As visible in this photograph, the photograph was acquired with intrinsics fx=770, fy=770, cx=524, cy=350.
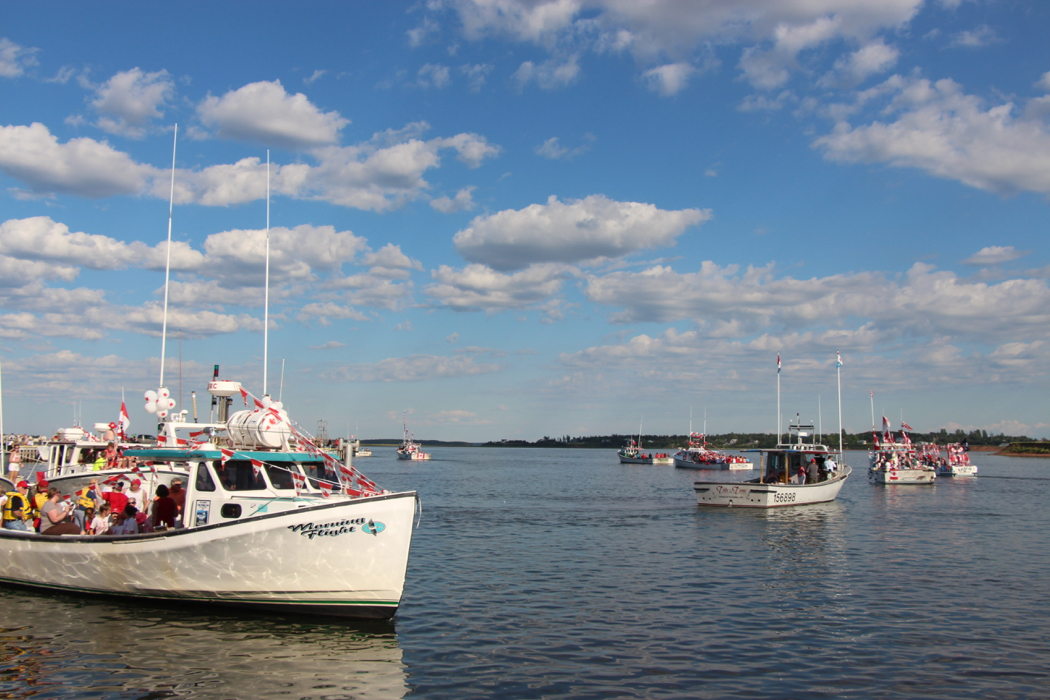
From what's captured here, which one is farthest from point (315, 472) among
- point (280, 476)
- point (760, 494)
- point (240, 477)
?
point (760, 494)

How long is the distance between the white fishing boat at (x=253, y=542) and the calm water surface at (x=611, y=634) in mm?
590

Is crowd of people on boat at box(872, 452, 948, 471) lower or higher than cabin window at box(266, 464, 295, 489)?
lower

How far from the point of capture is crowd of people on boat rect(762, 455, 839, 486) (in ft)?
148

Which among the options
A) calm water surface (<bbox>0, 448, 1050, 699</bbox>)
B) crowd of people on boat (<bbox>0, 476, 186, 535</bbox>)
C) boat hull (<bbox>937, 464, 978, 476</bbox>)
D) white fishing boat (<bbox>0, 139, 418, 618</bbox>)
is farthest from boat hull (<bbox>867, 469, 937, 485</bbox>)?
crowd of people on boat (<bbox>0, 476, 186, 535</bbox>)

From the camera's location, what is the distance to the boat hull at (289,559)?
51.8ft

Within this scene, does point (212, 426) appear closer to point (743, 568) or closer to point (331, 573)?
point (331, 573)

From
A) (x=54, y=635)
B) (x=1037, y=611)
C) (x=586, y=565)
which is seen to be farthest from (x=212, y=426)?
(x=1037, y=611)

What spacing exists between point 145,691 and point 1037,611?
19.7 meters

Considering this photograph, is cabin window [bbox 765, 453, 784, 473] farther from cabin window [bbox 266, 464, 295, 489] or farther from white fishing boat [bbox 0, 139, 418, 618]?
cabin window [bbox 266, 464, 295, 489]

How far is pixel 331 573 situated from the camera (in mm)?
16078

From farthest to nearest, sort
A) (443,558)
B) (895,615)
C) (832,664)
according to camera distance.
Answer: (443,558)
(895,615)
(832,664)

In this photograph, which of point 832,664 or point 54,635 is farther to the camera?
point 54,635

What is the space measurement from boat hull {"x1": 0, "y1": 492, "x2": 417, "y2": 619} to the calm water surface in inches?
21.3

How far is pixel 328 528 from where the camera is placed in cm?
1575
